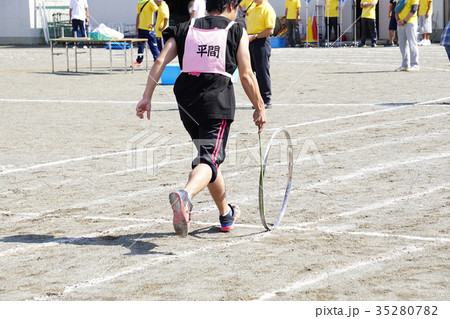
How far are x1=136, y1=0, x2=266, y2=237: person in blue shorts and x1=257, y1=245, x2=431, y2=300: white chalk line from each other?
116 cm

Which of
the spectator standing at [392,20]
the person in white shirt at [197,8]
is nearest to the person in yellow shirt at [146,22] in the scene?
the person in white shirt at [197,8]

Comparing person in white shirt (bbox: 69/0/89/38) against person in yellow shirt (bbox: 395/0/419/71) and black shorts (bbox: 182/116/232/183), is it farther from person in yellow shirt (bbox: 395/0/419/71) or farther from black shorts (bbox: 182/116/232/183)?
black shorts (bbox: 182/116/232/183)

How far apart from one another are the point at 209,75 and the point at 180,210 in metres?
1.00

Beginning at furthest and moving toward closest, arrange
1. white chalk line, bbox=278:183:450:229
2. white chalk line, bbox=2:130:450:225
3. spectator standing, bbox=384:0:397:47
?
1. spectator standing, bbox=384:0:397:47
2. white chalk line, bbox=2:130:450:225
3. white chalk line, bbox=278:183:450:229

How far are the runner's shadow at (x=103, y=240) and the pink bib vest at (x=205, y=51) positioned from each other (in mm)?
1206

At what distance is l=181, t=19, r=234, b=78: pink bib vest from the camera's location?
18.0ft

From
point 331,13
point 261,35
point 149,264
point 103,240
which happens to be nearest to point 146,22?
point 261,35

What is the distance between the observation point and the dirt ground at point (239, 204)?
4.62 meters

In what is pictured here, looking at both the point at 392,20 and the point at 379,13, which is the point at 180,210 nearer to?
the point at 392,20

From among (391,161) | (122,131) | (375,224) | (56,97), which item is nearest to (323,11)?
(56,97)

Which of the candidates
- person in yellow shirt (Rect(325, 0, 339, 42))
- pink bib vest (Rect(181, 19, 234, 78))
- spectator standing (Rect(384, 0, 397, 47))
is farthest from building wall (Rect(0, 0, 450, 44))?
pink bib vest (Rect(181, 19, 234, 78))

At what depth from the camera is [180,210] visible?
511cm

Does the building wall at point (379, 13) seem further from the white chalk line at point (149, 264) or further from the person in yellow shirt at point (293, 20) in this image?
the white chalk line at point (149, 264)
